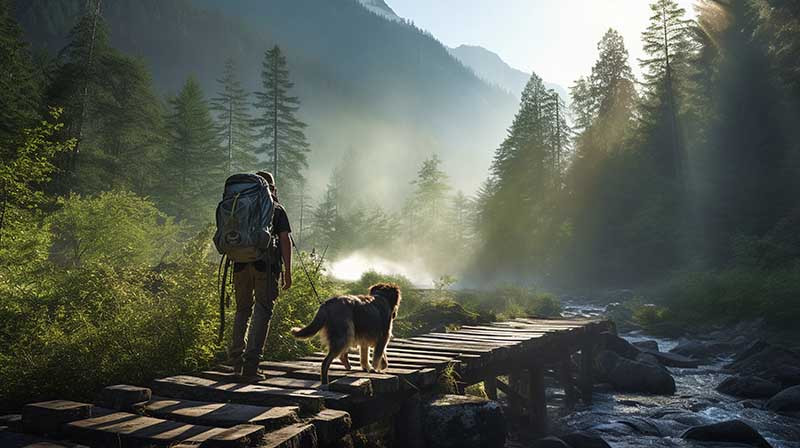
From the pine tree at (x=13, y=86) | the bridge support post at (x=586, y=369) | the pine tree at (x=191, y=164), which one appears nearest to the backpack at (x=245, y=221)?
the bridge support post at (x=586, y=369)

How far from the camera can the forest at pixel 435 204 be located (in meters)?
7.54

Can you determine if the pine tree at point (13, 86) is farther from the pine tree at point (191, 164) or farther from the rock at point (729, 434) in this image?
the rock at point (729, 434)

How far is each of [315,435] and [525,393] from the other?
954cm

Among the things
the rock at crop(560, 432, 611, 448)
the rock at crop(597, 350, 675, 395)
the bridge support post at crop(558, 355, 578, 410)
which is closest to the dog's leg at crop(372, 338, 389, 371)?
the rock at crop(560, 432, 611, 448)

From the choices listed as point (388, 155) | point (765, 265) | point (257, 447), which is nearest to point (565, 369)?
point (257, 447)

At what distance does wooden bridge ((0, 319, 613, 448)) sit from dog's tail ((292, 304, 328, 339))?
1.82 ft

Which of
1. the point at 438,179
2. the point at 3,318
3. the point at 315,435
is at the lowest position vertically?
the point at 315,435

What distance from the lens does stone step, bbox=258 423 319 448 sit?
12.4 ft

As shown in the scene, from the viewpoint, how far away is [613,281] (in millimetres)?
38531

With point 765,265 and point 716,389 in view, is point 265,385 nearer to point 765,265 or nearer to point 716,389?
point 716,389

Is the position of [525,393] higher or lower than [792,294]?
lower

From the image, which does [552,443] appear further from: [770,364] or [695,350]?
[695,350]

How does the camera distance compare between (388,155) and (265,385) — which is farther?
(388,155)

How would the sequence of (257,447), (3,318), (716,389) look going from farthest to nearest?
(716,389), (3,318), (257,447)
